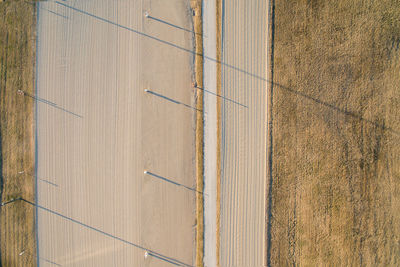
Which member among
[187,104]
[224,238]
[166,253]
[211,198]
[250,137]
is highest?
[187,104]

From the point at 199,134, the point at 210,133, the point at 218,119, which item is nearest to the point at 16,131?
the point at 199,134

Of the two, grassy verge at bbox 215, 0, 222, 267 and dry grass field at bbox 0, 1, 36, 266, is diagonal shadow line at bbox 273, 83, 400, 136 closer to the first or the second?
grassy verge at bbox 215, 0, 222, 267

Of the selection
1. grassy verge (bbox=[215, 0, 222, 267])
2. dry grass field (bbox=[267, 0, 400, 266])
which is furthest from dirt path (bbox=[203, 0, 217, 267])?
dry grass field (bbox=[267, 0, 400, 266])

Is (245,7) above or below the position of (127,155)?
above

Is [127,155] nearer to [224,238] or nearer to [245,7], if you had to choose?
[224,238]

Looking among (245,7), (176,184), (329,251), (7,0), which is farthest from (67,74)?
(329,251)

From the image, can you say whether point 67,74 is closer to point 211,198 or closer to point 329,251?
point 211,198

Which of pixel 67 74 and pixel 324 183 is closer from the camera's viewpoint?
pixel 324 183
